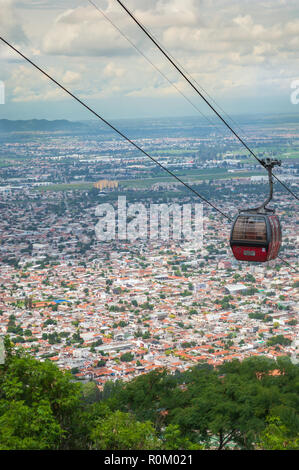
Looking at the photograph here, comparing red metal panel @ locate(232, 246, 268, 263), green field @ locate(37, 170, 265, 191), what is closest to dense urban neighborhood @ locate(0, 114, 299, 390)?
green field @ locate(37, 170, 265, 191)

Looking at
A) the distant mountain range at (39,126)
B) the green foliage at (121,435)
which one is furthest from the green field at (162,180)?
the green foliage at (121,435)

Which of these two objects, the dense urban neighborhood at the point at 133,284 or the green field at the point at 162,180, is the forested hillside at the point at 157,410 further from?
the green field at the point at 162,180

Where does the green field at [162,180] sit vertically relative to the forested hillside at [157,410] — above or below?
above

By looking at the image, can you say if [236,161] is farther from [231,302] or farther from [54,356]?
[54,356]

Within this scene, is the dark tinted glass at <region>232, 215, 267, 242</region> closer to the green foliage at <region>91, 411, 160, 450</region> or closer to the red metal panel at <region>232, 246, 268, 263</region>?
the red metal panel at <region>232, 246, 268, 263</region>

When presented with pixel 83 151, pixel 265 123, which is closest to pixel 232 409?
pixel 83 151

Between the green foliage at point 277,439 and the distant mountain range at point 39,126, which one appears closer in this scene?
the green foliage at point 277,439

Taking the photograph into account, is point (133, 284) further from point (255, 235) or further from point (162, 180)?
point (162, 180)
